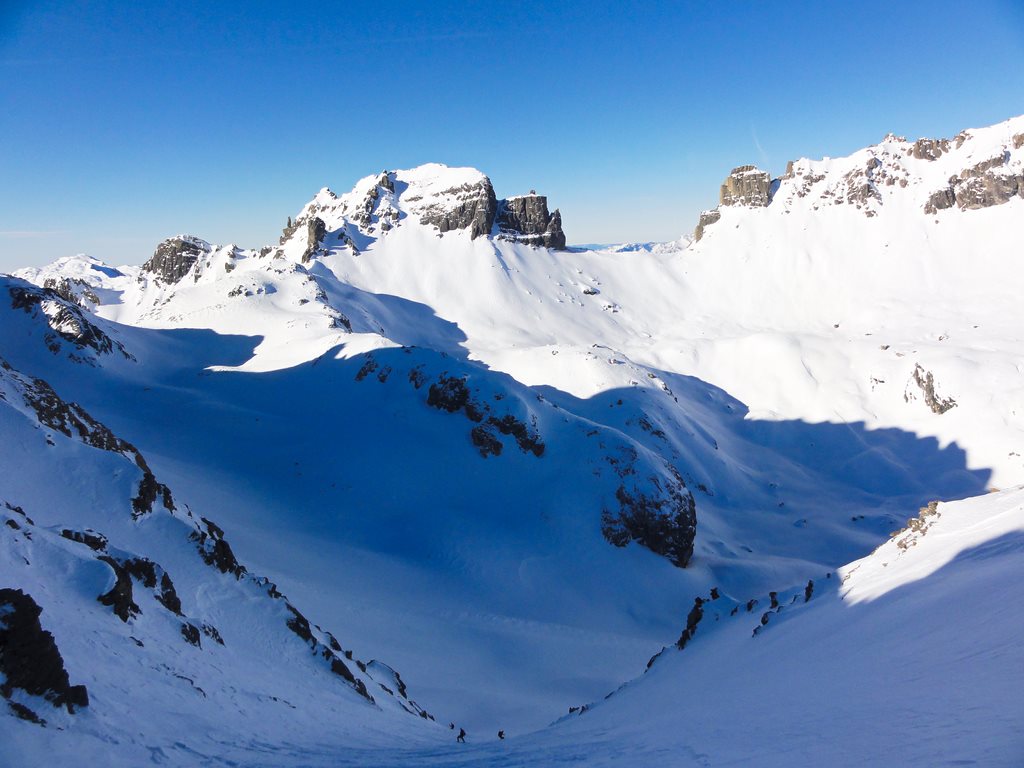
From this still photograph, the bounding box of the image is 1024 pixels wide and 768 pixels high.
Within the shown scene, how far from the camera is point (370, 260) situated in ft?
376

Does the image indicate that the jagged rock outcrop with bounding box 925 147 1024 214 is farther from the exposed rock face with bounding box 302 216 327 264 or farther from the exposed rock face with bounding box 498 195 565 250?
the exposed rock face with bounding box 302 216 327 264

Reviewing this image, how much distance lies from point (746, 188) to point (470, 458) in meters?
134

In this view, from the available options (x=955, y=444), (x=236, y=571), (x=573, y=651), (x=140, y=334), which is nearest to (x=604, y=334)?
(x=955, y=444)

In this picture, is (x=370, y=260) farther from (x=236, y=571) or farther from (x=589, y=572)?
(x=236, y=571)

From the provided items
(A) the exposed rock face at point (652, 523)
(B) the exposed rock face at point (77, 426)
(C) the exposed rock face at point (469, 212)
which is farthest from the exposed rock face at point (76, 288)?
(A) the exposed rock face at point (652, 523)

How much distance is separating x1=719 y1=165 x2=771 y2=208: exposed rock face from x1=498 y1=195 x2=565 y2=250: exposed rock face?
51273 millimetres

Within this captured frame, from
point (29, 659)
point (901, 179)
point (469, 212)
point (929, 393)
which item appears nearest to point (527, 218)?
point (469, 212)

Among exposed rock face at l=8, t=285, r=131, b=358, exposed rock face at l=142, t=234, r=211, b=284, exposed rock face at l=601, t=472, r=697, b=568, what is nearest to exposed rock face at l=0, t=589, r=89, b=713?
exposed rock face at l=601, t=472, r=697, b=568

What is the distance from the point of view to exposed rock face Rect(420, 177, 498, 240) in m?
125

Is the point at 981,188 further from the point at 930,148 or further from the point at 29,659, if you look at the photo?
the point at 29,659

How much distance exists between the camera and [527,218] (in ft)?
431

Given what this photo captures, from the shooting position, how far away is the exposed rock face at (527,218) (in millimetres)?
130375

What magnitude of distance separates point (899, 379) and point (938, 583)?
246 feet

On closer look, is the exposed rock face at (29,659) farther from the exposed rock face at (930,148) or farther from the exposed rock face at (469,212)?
the exposed rock face at (930,148)
